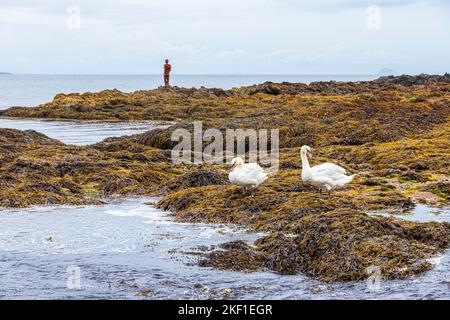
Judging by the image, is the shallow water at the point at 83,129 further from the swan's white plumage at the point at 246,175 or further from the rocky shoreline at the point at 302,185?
the swan's white plumage at the point at 246,175

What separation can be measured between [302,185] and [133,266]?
598cm

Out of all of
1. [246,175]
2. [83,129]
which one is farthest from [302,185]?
[83,129]

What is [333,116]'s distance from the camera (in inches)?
1142

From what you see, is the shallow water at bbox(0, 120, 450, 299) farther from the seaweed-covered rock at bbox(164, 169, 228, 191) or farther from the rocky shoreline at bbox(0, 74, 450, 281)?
the seaweed-covered rock at bbox(164, 169, 228, 191)

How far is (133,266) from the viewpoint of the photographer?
35.1 ft

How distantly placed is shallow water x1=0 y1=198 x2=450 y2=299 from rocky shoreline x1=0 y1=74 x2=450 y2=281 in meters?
0.48

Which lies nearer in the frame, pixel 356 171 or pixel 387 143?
pixel 356 171

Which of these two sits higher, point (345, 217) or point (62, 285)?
point (345, 217)

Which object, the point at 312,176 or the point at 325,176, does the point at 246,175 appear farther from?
the point at 325,176

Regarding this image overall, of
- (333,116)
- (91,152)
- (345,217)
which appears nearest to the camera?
(345,217)
